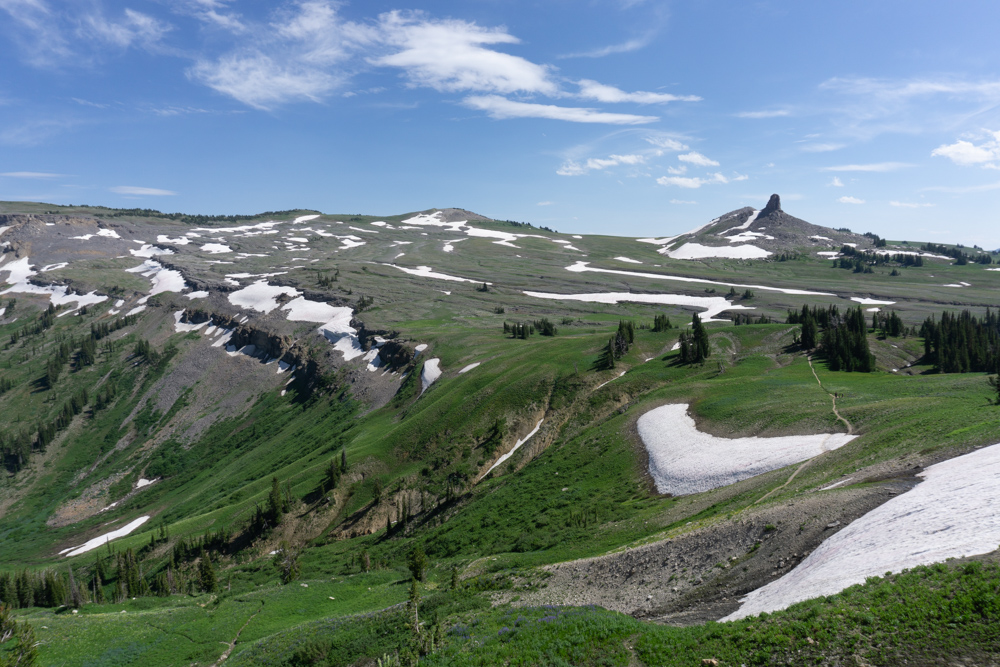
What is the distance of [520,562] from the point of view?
1174 inches

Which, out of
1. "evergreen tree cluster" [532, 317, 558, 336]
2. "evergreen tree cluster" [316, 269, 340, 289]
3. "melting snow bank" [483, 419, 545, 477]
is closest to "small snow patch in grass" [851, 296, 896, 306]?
"evergreen tree cluster" [532, 317, 558, 336]

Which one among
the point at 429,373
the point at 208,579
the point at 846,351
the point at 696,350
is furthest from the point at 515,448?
the point at 846,351

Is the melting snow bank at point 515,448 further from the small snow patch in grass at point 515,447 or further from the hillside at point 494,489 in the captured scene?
the hillside at point 494,489

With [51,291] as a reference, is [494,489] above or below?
below

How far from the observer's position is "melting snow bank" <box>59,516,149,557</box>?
229 ft

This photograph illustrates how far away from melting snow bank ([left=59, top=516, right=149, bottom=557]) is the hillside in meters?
0.52

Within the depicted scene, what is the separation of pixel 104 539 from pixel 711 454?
269 ft

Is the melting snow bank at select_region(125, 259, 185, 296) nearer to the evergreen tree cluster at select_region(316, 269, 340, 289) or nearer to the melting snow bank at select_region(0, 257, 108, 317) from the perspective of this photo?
the melting snow bank at select_region(0, 257, 108, 317)

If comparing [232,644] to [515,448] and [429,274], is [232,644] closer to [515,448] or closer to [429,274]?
[515,448]

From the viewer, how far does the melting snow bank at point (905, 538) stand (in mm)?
15648

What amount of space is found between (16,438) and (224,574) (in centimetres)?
9728

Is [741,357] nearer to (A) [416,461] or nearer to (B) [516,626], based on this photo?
(A) [416,461]

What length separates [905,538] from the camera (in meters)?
17.2

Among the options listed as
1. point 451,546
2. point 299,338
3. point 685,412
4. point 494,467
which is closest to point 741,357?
point 685,412
